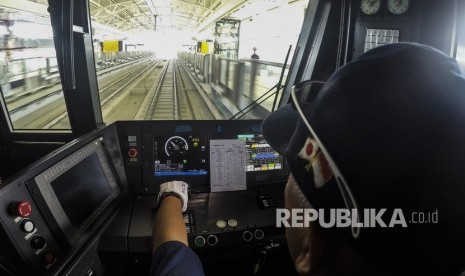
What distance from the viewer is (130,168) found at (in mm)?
2123

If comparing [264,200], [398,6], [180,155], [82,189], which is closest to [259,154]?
[264,200]

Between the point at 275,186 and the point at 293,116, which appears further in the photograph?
the point at 275,186

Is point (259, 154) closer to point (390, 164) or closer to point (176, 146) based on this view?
point (176, 146)

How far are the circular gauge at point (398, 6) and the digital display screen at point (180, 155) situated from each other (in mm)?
1702

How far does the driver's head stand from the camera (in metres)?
0.56

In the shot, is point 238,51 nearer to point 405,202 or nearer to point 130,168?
point 130,168

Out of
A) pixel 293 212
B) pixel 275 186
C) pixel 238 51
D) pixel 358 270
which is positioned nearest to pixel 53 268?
pixel 293 212

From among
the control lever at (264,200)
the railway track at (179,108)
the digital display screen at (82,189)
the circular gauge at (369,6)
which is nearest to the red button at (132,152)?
the digital display screen at (82,189)

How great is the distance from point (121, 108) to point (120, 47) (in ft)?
20.2

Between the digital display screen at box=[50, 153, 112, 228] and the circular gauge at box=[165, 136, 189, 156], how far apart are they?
45 cm

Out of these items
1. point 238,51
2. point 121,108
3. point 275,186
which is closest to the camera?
point 275,186

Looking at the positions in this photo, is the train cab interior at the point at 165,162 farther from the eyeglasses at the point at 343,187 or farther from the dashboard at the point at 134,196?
the eyeglasses at the point at 343,187

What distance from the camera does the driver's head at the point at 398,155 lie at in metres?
0.56

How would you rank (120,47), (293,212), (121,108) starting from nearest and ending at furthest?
(293,212), (120,47), (121,108)
